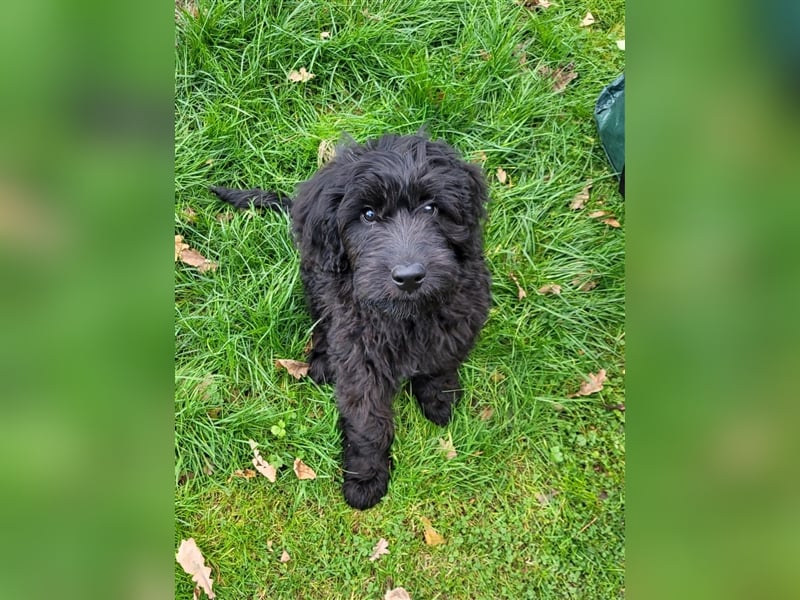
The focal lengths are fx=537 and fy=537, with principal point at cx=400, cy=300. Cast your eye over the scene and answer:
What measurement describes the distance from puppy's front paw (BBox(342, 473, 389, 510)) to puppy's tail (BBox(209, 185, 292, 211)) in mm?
1874

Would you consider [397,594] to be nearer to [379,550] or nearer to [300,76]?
[379,550]

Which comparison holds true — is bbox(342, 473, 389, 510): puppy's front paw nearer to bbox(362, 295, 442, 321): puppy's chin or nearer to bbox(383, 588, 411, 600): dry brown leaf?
bbox(383, 588, 411, 600): dry brown leaf

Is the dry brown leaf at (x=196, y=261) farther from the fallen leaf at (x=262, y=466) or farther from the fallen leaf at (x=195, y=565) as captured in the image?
the fallen leaf at (x=195, y=565)

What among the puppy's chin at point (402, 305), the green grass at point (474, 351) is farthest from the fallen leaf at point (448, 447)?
the puppy's chin at point (402, 305)

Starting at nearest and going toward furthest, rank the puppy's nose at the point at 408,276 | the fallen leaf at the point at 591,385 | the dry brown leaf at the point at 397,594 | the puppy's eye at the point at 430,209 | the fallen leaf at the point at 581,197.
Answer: the puppy's nose at the point at 408,276
the puppy's eye at the point at 430,209
the dry brown leaf at the point at 397,594
the fallen leaf at the point at 591,385
the fallen leaf at the point at 581,197

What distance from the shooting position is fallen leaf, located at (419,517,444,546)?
128 inches

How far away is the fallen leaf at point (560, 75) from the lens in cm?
398

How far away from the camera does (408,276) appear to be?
237cm

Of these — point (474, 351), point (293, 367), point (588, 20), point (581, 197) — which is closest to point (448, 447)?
point (474, 351)

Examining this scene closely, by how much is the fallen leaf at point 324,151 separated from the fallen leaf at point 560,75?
1.63 m

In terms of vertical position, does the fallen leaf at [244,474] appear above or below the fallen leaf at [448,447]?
below

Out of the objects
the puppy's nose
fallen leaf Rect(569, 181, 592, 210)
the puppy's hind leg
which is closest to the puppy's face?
the puppy's nose
